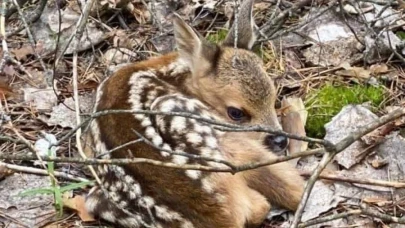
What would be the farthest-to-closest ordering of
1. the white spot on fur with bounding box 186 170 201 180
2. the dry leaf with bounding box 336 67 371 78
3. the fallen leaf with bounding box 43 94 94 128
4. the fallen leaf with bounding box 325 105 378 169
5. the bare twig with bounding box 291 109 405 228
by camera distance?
1. the dry leaf with bounding box 336 67 371 78
2. the fallen leaf with bounding box 43 94 94 128
3. the fallen leaf with bounding box 325 105 378 169
4. the white spot on fur with bounding box 186 170 201 180
5. the bare twig with bounding box 291 109 405 228

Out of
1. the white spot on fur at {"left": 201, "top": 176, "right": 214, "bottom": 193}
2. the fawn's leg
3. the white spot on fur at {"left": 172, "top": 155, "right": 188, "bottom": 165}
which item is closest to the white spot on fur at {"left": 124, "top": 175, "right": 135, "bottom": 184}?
the white spot on fur at {"left": 172, "top": 155, "right": 188, "bottom": 165}

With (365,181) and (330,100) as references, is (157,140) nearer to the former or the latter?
(365,181)

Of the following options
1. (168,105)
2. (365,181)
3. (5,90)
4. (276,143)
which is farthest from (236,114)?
(5,90)

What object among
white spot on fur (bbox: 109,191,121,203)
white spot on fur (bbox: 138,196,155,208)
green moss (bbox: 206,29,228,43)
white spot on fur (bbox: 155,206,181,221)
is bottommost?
green moss (bbox: 206,29,228,43)

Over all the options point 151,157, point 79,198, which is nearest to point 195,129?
point 151,157

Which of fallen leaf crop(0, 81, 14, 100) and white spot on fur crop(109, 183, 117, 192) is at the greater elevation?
white spot on fur crop(109, 183, 117, 192)

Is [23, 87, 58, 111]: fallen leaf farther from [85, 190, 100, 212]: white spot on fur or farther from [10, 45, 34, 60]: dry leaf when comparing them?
[85, 190, 100, 212]: white spot on fur

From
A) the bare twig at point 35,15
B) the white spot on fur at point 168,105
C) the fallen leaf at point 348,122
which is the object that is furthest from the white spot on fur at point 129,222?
the bare twig at point 35,15
